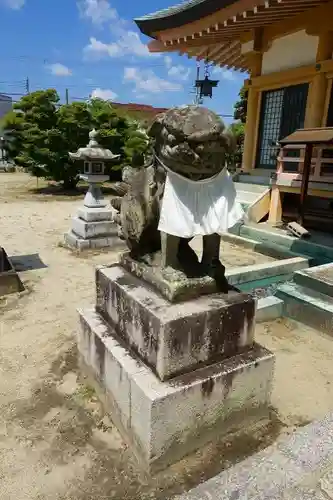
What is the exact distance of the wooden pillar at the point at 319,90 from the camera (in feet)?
26.1

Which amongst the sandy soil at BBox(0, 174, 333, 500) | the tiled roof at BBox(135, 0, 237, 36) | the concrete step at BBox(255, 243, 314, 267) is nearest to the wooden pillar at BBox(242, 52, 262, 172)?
the tiled roof at BBox(135, 0, 237, 36)

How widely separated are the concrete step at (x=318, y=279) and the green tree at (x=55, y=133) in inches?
415

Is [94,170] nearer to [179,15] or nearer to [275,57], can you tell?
[179,15]

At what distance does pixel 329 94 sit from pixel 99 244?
21.6 ft

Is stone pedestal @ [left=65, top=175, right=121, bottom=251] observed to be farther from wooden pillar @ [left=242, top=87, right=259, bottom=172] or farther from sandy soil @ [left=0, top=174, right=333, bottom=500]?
wooden pillar @ [left=242, top=87, right=259, bottom=172]

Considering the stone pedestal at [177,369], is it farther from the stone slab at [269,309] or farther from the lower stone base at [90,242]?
the lower stone base at [90,242]

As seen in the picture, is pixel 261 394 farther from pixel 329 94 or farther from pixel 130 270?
pixel 329 94

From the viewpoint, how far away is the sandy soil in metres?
1.95

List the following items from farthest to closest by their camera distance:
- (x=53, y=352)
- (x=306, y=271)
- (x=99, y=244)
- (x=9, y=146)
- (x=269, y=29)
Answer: (x=9, y=146), (x=269, y=29), (x=99, y=244), (x=306, y=271), (x=53, y=352)

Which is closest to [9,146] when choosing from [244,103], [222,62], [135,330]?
[222,62]

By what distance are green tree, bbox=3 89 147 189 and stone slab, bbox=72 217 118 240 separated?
710cm

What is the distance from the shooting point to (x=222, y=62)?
42.8 ft

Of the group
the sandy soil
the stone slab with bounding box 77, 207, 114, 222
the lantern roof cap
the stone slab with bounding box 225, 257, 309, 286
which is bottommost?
the sandy soil

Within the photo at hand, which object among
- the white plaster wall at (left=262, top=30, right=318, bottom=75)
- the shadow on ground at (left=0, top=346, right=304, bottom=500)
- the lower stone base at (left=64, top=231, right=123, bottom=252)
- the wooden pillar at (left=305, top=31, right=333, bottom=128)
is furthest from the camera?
the white plaster wall at (left=262, top=30, right=318, bottom=75)
